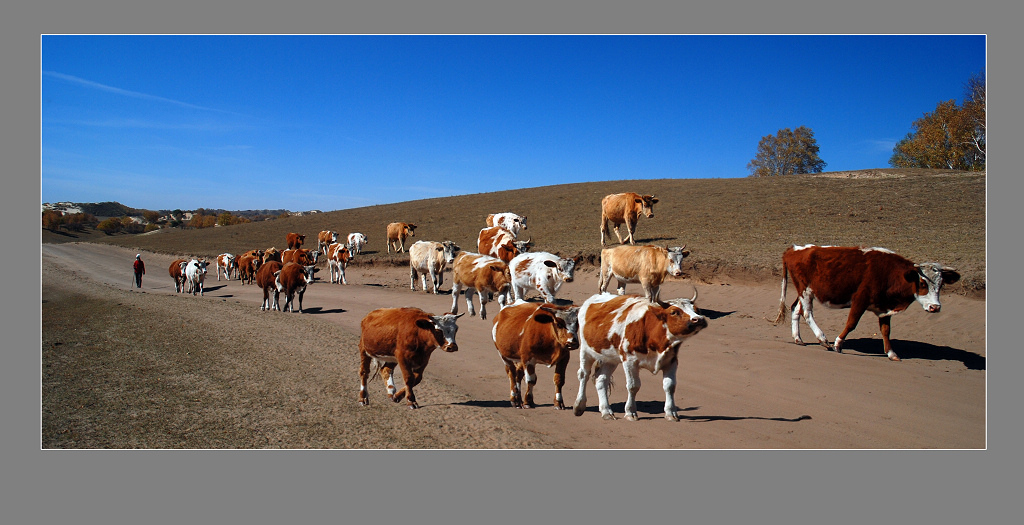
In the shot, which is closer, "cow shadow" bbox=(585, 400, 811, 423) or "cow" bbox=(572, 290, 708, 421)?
"cow" bbox=(572, 290, 708, 421)

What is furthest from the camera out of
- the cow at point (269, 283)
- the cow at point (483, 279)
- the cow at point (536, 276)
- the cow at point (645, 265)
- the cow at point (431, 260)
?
the cow at point (431, 260)

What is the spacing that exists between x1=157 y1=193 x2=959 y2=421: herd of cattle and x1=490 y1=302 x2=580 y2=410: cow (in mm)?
12

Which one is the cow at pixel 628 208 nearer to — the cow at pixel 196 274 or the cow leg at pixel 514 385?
the cow leg at pixel 514 385

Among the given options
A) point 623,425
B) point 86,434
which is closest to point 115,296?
point 86,434

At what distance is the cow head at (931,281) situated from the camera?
9734mm

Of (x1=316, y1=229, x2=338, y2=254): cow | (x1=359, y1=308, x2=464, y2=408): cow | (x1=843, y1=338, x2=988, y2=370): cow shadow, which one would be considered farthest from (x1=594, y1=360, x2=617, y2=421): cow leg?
(x1=316, y1=229, x2=338, y2=254): cow

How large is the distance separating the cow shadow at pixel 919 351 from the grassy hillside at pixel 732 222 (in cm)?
279

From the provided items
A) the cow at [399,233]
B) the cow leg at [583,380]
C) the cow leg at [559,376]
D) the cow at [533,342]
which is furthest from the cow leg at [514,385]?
the cow at [399,233]

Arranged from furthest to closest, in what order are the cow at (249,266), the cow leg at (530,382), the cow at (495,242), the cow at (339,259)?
1. the cow at (249,266)
2. the cow at (339,259)
3. the cow at (495,242)
4. the cow leg at (530,382)

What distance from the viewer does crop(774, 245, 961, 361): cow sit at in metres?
9.94

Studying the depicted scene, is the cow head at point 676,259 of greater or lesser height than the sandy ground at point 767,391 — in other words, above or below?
above

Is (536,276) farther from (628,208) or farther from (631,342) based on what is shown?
(628,208)

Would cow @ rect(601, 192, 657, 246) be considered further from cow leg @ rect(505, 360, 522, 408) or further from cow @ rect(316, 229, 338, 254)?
cow @ rect(316, 229, 338, 254)

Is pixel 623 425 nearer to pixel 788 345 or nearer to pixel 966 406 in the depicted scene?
pixel 966 406
